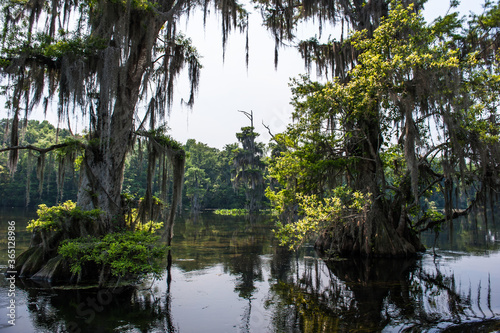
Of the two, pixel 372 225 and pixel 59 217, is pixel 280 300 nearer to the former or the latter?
pixel 59 217

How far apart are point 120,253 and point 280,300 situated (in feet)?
12.7

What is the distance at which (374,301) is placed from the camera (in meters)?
7.69

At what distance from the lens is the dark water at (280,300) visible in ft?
20.0

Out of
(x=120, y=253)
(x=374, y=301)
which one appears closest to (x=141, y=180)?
(x=120, y=253)

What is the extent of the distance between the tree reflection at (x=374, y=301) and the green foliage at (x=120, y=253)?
9.71 feet

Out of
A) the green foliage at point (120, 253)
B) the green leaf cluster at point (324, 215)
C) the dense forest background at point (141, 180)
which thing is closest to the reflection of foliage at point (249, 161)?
the dense forest background at point (141, 180)

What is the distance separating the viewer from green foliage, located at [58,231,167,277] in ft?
24.8

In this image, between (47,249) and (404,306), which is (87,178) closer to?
(47,249)

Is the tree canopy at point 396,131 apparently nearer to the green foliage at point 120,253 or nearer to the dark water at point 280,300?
the dark water at point 280,300

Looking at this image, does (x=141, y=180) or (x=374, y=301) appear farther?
(x=141, y=180)

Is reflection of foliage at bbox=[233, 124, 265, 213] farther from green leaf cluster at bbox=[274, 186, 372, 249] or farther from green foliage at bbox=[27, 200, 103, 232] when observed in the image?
green foliage at bbox=[27, 200, 103, 232]

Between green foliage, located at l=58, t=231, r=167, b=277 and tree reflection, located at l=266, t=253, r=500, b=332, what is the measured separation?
9.71ft

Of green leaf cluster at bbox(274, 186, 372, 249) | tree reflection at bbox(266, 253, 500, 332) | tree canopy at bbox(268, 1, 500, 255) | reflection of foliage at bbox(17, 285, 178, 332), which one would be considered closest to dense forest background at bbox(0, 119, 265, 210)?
tree canopy at bbox(268, 1, 500, 255)

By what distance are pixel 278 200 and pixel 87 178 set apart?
8.24m
